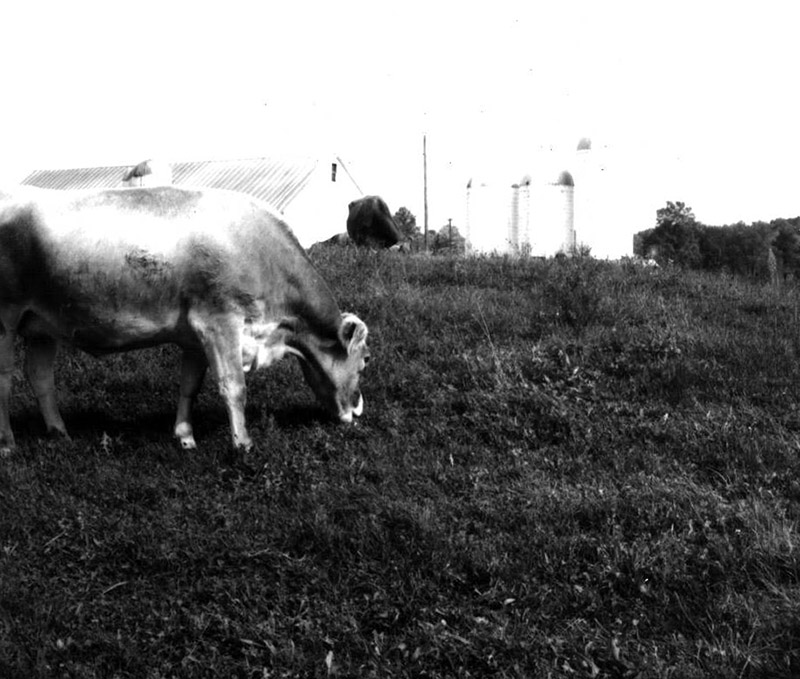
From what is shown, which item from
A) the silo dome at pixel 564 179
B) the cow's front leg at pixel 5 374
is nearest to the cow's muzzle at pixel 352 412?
the cow's front leg at pixel 5 374

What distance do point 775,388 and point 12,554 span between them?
21.9 ft

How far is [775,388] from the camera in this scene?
8.80 metres

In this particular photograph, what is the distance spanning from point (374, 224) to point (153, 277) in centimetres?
1290

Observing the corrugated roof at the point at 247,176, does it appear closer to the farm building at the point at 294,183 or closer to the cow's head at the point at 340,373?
the farm building at the point at 294,183

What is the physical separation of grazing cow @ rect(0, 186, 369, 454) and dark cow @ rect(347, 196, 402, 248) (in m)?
12.0

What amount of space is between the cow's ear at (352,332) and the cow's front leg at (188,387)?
124 centimetres

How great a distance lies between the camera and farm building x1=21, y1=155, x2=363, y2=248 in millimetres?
39094

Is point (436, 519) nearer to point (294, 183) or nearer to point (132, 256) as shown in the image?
point (132, 256)

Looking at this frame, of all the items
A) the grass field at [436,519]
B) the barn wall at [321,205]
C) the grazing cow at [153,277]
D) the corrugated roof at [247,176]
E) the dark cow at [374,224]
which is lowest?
the grass field at [436,519]

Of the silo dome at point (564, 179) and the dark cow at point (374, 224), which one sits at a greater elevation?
the silo dome at point (564, 179)

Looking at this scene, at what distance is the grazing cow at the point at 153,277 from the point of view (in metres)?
7.26

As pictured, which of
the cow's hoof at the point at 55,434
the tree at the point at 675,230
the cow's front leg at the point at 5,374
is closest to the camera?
the cow's front leg at the point at 5,374

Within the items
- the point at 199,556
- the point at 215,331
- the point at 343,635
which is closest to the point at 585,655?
the point at 343,635

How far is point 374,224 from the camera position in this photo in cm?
1992
